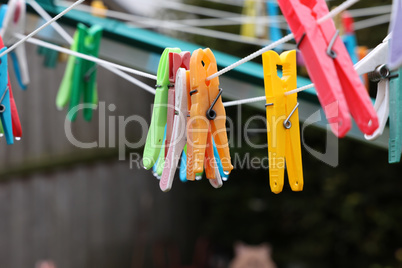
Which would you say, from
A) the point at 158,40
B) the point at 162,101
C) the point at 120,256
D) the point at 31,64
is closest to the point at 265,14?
the point at 158,40

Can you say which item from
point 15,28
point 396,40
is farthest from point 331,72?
point 15,28

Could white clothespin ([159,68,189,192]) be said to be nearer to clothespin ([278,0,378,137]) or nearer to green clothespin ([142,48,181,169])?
green clothespin ([142,48,181,169])

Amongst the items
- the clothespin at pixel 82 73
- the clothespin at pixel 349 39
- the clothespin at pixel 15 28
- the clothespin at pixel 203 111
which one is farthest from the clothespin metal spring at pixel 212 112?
the clothespin at pixel 349 39

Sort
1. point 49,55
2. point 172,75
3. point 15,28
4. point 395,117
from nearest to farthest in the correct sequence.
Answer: point 395,117 < point 172,75 < point 15,28 < point 49,55

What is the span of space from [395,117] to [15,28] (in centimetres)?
111

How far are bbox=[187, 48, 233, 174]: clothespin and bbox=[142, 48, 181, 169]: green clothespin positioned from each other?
7 centimetres

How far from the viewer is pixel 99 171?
328 cm

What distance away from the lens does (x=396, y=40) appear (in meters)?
0.59

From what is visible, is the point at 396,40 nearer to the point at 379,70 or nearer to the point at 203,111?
the point at 379,70

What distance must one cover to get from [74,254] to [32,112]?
0.87 meters

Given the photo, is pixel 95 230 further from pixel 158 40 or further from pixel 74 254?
pixel 158 40

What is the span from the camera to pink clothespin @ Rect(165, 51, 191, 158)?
2.99 ft

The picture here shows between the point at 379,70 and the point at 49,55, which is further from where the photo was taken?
the point at 49,55

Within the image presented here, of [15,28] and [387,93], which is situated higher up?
[15,28]
